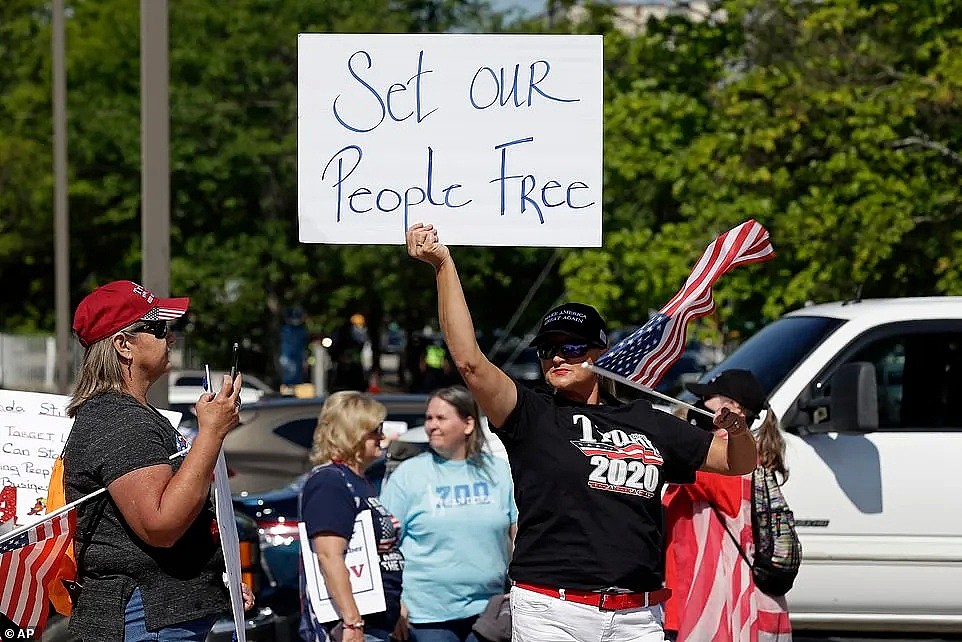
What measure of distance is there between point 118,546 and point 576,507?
4.28 ft

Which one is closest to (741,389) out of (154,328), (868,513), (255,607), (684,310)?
(684,310)

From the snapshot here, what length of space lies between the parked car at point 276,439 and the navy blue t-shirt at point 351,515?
4504mm

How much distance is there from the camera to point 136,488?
3881 mm

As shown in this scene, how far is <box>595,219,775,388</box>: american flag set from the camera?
4801mm

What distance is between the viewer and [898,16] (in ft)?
42.5

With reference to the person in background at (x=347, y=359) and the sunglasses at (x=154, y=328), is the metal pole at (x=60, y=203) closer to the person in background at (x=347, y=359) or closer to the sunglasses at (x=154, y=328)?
the person in background at (x=347, y=359)

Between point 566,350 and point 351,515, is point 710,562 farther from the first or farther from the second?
point 566,350

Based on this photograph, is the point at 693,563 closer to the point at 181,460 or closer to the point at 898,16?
the point at 181,460

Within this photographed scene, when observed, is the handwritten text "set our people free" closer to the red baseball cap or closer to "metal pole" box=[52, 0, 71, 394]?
the red baseball cap

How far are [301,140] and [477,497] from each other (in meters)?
2.10

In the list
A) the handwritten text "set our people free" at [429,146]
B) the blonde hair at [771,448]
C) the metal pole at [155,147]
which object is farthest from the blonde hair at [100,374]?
the metal pole at [155,147]

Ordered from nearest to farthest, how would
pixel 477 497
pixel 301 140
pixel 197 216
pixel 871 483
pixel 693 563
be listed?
1. pixel 301 140
2. pixel 693 563
3. pixel 477 497
4. pixel 871 483
5. pixel 197 216

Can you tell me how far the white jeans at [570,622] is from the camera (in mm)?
4297

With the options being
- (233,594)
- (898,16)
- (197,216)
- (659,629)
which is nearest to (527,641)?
(659,629)
